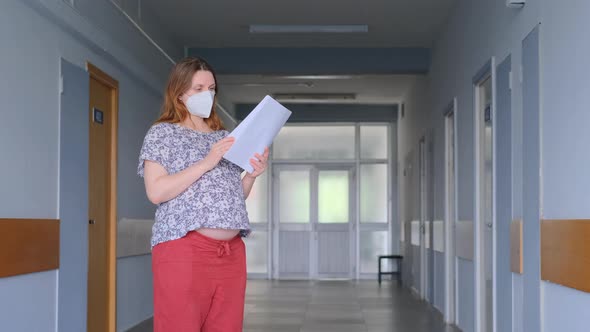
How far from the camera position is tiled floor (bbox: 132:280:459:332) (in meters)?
7.38

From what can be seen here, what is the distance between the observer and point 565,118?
383 centimetres

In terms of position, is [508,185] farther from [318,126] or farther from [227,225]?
[318,126]

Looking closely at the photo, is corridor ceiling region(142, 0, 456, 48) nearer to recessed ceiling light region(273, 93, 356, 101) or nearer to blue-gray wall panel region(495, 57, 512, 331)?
blue-gray wall panel region(495, 57, 512, 331)

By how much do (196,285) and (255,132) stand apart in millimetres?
424

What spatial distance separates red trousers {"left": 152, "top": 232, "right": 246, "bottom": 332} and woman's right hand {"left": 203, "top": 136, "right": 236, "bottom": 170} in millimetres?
181

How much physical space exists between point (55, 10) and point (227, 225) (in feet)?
10.8

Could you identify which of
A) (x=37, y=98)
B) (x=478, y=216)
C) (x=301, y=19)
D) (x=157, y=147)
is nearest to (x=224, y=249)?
(x=157, y=147)

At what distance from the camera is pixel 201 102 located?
2111mm

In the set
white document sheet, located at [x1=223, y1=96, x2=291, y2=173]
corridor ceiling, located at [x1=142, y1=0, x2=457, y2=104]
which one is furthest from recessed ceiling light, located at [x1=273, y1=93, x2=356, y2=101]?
white document sheet, located at [x1=223, y1=96, x2=291, y2=173]

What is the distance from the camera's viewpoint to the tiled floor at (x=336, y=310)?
7381 millimetres

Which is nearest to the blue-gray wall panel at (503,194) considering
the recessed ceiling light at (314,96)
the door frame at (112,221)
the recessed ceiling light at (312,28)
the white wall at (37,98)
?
the white wall at (37,98)

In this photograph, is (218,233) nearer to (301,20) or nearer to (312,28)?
(301,20)

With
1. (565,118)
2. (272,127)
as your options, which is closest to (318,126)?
(565,118)

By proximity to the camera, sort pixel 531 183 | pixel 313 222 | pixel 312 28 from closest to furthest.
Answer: pixel 531 183
pixel 312 28
pixel 313 222
